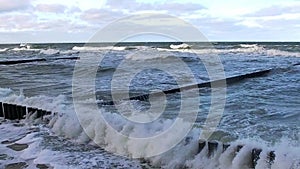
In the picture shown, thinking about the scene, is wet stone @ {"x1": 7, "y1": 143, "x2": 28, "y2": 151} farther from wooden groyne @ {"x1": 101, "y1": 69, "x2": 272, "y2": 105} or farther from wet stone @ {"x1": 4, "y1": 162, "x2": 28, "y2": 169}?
wooden groyne @ {"x1": 101, "y1": 69, "x2": 272, "y2": 105}

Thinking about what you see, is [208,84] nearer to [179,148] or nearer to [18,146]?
[179,148]

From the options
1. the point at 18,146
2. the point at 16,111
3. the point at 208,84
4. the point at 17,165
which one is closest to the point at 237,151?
the point at 17,165

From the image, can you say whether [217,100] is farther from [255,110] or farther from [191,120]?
[191,120]

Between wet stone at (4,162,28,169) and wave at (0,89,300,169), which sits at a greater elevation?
wave at (0,89,300,169)

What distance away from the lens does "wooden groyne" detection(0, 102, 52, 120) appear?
349 inches

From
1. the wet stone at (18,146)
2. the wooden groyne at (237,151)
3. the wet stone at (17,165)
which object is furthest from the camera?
the wet stone at (18,146)

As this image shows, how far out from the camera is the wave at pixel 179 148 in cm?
468

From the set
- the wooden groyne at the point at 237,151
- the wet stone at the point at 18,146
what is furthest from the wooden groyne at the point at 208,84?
the wooden groyne at the point at 237,151

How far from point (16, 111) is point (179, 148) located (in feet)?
16.9

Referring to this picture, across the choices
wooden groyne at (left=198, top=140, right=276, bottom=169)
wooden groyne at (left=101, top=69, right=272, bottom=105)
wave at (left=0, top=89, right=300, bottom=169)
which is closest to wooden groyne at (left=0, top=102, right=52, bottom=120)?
wave at (left=0, top=89, right=300, bottom=169)

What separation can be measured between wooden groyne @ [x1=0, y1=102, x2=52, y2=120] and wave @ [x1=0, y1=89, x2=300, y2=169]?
894 mm

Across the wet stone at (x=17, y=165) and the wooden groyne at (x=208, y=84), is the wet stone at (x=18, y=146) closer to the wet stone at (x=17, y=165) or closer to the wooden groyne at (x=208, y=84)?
the wet stone at (x=17, y=165)

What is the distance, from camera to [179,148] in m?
5.62

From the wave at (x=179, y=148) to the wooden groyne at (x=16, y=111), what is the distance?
0.89 meters
